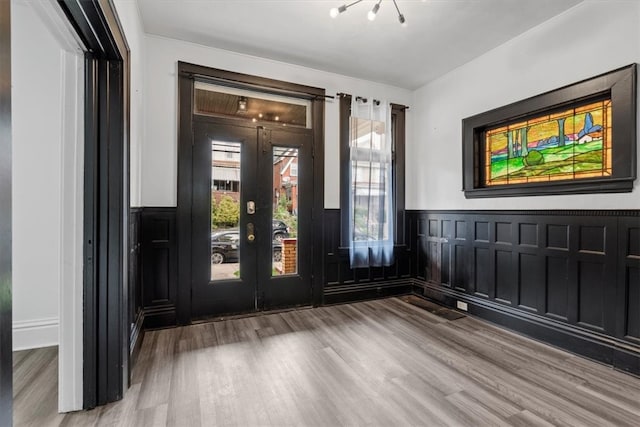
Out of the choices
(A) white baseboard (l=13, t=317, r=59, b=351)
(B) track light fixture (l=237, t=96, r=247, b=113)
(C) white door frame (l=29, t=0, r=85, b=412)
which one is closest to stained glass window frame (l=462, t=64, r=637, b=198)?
(B) track light fixture (l=237, t=96, r=247, b=113)

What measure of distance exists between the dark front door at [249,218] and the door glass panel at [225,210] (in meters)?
0.01

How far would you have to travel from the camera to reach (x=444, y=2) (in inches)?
101

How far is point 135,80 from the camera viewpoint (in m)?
2.55

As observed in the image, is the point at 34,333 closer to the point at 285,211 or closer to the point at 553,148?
the point at 285,211

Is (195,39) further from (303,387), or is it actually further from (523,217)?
(523,217)

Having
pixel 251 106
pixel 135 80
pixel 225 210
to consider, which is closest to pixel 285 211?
pixel 225 210

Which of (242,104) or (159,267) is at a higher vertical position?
(242,104)

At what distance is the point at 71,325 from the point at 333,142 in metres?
3.16

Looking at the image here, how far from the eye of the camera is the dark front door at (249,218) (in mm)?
3324

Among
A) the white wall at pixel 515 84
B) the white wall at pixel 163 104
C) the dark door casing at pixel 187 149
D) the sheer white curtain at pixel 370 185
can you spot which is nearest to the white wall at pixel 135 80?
the white wall at pixel 163 104

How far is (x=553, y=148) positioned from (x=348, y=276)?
2.64 m

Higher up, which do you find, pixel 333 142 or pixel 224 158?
pixel 333 142

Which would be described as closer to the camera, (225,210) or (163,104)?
(163,104)

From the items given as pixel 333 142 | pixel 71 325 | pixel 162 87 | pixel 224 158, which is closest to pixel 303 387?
pixel 71 325
